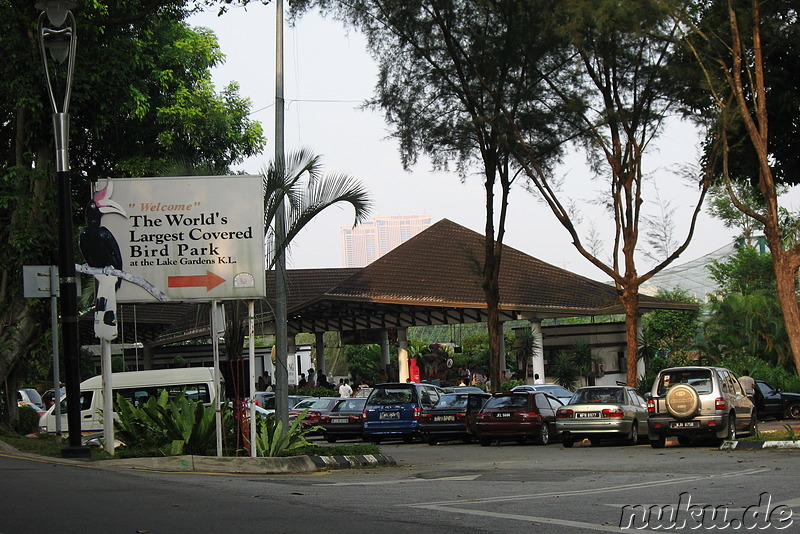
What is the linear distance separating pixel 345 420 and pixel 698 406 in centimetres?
1250

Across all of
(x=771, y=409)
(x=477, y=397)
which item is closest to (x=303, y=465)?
(x=477, y=397)

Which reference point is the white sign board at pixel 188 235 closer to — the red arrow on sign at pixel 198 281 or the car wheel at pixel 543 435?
the red arrow on sign at pixel 198 281

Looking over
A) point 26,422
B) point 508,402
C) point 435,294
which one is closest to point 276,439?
point 26,422

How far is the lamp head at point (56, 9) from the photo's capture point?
14.3 metres

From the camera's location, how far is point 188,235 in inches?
602

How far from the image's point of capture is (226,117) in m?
30.3

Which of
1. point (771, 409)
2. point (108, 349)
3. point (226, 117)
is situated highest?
point (226, 117)

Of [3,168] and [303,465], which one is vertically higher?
[3,168]

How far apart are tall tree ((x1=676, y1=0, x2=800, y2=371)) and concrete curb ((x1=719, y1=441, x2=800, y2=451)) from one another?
98.1 inches

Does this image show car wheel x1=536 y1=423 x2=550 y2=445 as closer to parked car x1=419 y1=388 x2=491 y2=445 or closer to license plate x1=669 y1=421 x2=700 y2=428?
parked car x1=419 y1=388 x2=491 y2=445

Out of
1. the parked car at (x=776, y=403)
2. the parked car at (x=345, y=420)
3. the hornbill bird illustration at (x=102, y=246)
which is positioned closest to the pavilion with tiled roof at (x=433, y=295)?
the parked car at (x=776, y=403)

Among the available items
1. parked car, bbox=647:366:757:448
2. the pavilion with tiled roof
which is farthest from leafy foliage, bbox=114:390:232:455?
the pavilion with tiled roof

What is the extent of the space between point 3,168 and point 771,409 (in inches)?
1031

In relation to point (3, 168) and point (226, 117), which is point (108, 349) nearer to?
point (3, 168)
